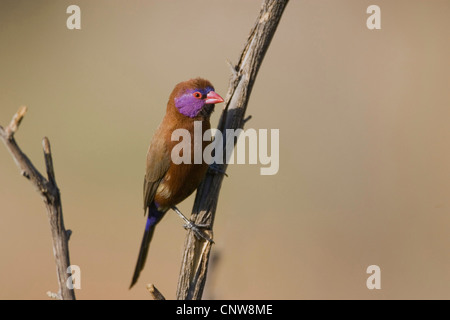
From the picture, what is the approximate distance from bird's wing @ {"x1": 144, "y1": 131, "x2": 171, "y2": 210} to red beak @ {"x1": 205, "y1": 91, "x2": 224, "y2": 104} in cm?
42

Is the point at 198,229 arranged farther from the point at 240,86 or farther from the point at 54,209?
the point at 54,209

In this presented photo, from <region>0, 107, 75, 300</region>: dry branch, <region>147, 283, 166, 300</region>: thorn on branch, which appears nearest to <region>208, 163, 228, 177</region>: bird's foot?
<region>147, 283, 166, 300</region>: thorn on branch

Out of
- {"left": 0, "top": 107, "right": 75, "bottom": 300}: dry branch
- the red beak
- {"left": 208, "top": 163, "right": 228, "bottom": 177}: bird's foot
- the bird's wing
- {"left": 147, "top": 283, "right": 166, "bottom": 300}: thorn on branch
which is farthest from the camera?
the bird's wing

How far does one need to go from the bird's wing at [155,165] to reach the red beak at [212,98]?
1.39 feet

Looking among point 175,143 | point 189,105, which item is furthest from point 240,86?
point 175,143

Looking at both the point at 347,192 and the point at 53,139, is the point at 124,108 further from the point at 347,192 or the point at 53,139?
the point at 347,192

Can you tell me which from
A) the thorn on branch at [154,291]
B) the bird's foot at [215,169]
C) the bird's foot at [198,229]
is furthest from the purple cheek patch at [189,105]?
the thorn on branch at [154,291]

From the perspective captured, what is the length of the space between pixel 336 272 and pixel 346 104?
2.55 meters

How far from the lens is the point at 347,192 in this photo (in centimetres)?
762

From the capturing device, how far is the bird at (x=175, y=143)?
12.7ft

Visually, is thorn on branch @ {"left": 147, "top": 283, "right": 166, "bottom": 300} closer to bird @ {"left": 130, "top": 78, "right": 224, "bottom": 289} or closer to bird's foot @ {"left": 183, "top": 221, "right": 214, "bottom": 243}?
bird's foot @ {"left": 183, "top": 221, "right": 214, "bottom": 243}

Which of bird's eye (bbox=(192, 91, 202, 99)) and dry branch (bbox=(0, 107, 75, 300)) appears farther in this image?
bird's eye (bbox=(192, 91, 202, 99))

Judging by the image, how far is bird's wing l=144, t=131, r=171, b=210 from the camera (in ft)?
13.1

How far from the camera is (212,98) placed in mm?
3865
